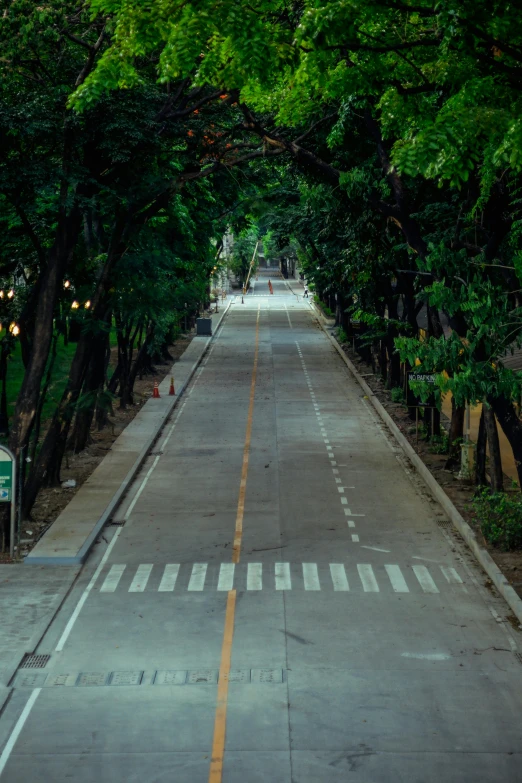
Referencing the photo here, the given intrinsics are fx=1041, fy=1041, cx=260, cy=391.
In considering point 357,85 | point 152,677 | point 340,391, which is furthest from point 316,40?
point 340,391

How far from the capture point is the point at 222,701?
12.9 metres

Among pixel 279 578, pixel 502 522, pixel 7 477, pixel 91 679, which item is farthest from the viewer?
pixel 502 522

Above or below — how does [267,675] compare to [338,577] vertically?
above

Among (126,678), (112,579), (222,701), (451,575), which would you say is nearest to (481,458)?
(451,575)

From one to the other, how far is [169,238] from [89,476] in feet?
26.2

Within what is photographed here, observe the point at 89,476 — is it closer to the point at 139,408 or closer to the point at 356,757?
the point at 139,408

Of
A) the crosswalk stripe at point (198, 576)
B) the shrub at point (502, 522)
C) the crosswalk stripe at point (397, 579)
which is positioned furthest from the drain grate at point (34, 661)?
the shrub at point (502, 522)

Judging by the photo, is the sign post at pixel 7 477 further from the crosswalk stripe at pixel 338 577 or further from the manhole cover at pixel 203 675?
the manhole cover at pixel 203 675

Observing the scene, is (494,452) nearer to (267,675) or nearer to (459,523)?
(459,523)

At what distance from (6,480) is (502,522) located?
9.51 metres

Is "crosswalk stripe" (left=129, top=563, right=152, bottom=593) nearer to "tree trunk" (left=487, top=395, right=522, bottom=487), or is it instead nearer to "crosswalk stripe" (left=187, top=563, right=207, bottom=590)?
"crosswalk stripe" (left=187, top=563, right=207, bottom=590)

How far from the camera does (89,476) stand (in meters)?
27.2

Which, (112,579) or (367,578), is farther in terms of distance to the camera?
(112,579)

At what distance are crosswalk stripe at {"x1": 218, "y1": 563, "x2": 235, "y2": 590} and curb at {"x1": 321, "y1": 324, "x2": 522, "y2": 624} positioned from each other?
15.0ft
